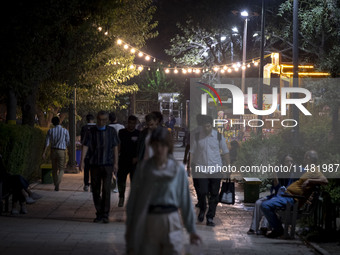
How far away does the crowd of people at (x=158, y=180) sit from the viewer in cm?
487

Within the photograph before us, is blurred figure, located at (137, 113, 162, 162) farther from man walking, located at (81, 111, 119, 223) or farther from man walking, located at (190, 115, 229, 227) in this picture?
man walking, located at (190, 115, 229, 227)

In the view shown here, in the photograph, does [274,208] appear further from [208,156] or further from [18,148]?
[18,148]

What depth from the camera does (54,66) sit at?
52.4 feet

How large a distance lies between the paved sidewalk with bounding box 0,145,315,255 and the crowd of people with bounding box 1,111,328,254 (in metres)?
0.36

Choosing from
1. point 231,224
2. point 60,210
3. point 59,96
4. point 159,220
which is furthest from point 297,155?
point 59,96

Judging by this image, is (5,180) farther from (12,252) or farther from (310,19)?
(310,19)

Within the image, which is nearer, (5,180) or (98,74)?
(5,180)

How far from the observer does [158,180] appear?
492 cm

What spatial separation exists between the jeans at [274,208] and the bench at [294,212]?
0.08 m

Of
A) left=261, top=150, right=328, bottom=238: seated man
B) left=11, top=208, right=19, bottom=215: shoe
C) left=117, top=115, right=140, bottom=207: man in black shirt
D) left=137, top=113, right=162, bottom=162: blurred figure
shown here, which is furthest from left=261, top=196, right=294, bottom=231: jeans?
left=11, top=208, right=19, bottom=215: shoe

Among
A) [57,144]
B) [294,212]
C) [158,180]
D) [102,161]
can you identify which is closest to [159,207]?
[158,180]

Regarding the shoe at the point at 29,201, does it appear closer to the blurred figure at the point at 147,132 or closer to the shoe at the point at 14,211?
the shoe at the point at 14,211

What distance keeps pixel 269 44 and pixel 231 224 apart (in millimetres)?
29373

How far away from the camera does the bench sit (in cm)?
906
